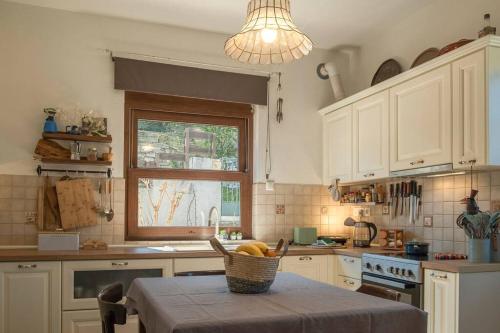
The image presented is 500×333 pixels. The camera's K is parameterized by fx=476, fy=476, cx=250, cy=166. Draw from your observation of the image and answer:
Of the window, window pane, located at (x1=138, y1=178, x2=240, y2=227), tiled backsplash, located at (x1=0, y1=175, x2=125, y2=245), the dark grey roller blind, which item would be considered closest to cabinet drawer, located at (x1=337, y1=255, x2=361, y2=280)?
the window

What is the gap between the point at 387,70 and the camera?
4.37 metres

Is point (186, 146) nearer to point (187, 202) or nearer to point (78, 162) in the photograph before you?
point (187, 202)

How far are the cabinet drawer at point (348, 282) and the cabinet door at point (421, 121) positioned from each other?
38.1 inches

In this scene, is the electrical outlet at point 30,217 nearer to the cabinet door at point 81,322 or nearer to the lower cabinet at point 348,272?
the cabinet door at point 81,322

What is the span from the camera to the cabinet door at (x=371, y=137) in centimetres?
387

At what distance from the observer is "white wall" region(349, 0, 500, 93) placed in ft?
11.5

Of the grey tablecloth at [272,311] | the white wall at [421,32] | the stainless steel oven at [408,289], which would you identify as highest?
the white wall at [421,32]

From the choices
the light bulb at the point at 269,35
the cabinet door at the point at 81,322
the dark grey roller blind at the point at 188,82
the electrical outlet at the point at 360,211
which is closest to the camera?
the light bulb at the point at 269,35

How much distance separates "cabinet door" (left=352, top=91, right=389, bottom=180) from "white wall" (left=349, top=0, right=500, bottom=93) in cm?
52

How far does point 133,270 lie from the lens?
11.6 ft

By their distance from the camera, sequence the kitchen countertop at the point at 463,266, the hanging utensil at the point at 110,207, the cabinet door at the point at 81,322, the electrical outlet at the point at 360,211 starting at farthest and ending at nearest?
1. the electrical outlet at the point at 360,211
2. the hanging utensil at the point at 110,207
3. the cabinet door at the point at 81,322
4. the kitchen countertop at the point at 463,266

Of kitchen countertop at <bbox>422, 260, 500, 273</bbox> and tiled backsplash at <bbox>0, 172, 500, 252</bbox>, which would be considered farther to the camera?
tiled backsplash at <bbox>0, 172, 500, 252</bbox>

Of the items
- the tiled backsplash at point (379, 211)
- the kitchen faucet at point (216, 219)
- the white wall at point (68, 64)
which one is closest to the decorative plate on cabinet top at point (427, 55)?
the tiled backsplash at point (379, 211)

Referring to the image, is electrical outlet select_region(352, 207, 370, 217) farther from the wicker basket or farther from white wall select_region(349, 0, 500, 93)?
the wicker basket
